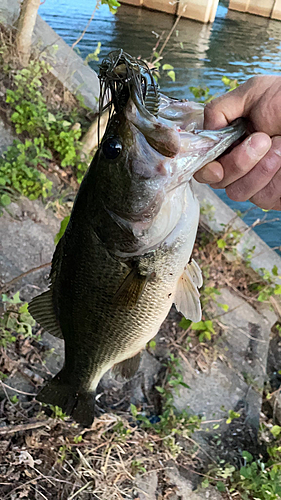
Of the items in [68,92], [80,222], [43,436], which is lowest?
[43,436]

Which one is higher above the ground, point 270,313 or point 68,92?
point 68,92

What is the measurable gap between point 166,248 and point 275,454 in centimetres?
223

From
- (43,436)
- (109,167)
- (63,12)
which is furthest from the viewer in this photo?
(63,12)

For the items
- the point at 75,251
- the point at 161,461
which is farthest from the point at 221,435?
the point at 75,251

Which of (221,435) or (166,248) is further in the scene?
(221,435)

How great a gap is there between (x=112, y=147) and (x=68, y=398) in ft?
4.43

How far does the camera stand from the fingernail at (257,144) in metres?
1.47

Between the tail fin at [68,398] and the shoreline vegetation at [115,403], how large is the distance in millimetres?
518

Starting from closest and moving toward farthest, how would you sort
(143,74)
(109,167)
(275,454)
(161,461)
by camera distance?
(143,74), (109,167), (161,461), (275,454)

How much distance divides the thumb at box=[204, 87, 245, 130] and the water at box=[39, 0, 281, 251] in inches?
184

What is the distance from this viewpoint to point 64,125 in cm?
406

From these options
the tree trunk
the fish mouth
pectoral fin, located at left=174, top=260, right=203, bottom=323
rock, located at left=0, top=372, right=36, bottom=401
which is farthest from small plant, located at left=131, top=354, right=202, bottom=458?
the tree trunk

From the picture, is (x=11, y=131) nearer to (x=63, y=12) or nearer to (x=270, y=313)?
(x=270, y=313)

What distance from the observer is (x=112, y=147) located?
4.15ft
